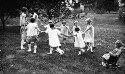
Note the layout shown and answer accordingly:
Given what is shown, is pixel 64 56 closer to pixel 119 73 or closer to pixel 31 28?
pixel 31 28

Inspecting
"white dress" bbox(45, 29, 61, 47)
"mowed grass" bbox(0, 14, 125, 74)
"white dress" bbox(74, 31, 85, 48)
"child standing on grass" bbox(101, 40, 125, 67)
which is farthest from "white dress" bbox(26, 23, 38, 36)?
"child standing on grass" bbox(101, 40, 125, 67)

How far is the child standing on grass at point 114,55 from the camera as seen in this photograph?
841cm

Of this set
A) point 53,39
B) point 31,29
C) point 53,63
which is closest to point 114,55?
point 53,63

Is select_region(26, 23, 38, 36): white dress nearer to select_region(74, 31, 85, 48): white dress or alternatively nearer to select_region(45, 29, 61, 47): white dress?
select_region(45, 29, 61, 47): white dress

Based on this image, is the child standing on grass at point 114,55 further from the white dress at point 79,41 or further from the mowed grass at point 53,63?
the white dress at point 79,41

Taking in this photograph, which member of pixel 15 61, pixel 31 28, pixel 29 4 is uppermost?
pixel 29 4

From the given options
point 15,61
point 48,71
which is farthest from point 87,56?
point 15,61

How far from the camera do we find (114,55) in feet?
27.6

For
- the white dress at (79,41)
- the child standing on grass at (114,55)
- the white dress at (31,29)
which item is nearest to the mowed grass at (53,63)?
the child standing on grass at (114,55)

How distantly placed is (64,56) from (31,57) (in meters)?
1.75

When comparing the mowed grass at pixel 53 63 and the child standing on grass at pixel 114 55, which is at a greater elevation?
the child standing on grass at pixel 114 55

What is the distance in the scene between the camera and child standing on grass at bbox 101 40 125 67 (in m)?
8.41

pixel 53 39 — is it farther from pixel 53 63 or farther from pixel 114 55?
pixel 114 55

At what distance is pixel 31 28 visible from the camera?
10.5 meters
